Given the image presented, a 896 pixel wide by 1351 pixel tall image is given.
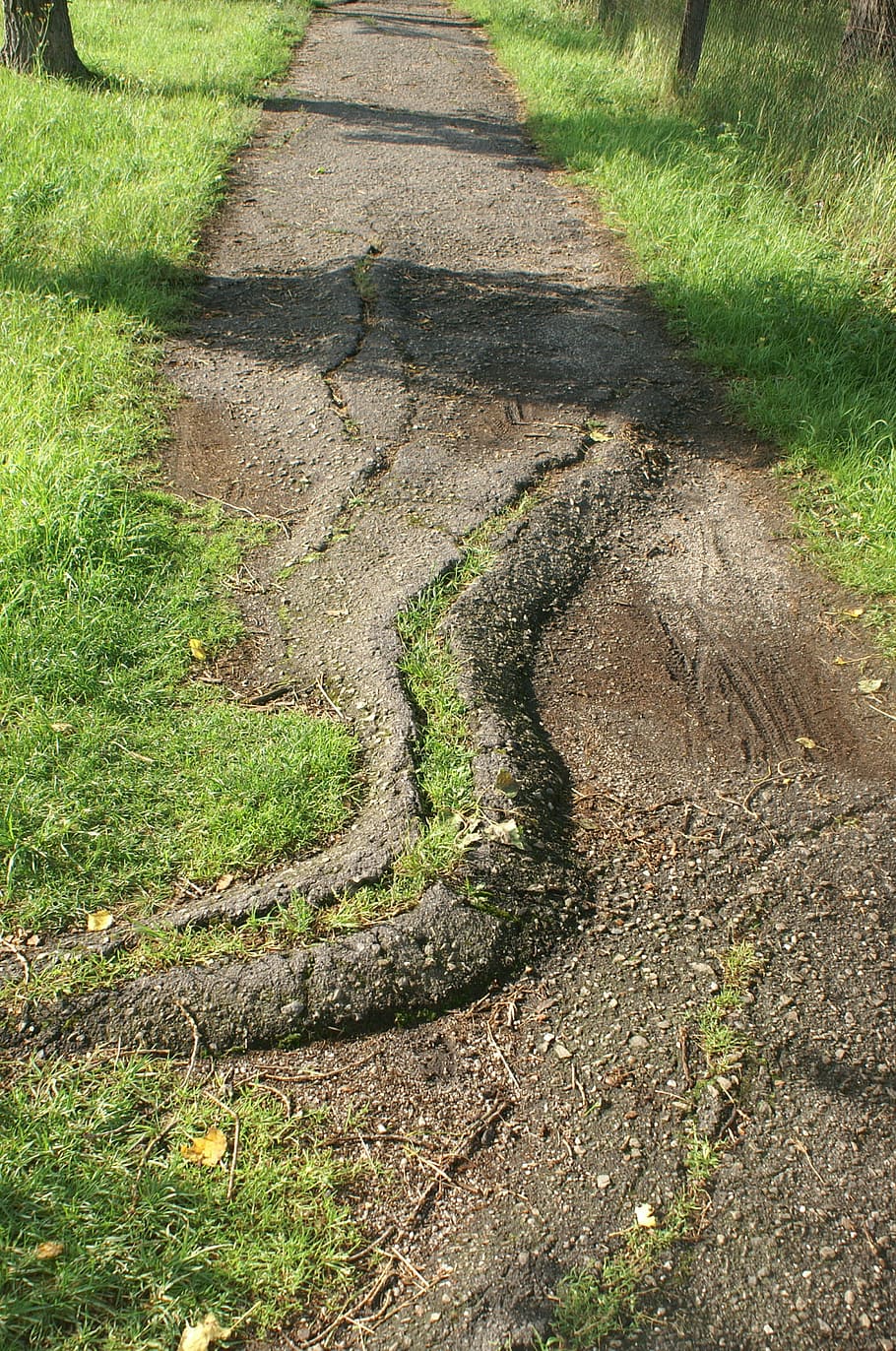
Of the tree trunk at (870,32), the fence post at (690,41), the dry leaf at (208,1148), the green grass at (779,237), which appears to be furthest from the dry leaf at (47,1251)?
the fence post at (690,41)

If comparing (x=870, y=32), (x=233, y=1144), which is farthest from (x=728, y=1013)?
(x=870, y=32)

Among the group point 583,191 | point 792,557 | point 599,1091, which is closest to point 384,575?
point 792,557

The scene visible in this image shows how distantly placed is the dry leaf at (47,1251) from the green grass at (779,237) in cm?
308

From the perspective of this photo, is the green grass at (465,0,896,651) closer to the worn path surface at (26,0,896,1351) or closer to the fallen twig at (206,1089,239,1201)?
the worn path surface at (26,0,896,1351)

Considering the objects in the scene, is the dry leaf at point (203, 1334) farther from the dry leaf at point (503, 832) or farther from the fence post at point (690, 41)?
the fence post at point (690, 41)

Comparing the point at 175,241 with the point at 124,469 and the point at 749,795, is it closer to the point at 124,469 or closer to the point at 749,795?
the point at 124,469

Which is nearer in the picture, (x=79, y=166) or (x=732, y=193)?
(x=79, y=166)

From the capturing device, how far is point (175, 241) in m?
6.07

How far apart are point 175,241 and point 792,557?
13.5 feet

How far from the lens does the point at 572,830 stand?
276 cm

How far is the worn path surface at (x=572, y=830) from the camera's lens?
1.93m

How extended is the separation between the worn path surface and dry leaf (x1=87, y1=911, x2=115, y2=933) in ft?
0.56

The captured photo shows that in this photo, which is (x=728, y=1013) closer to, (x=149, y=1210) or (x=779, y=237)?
(x=149, y=1210)

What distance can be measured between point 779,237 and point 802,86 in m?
3.28
